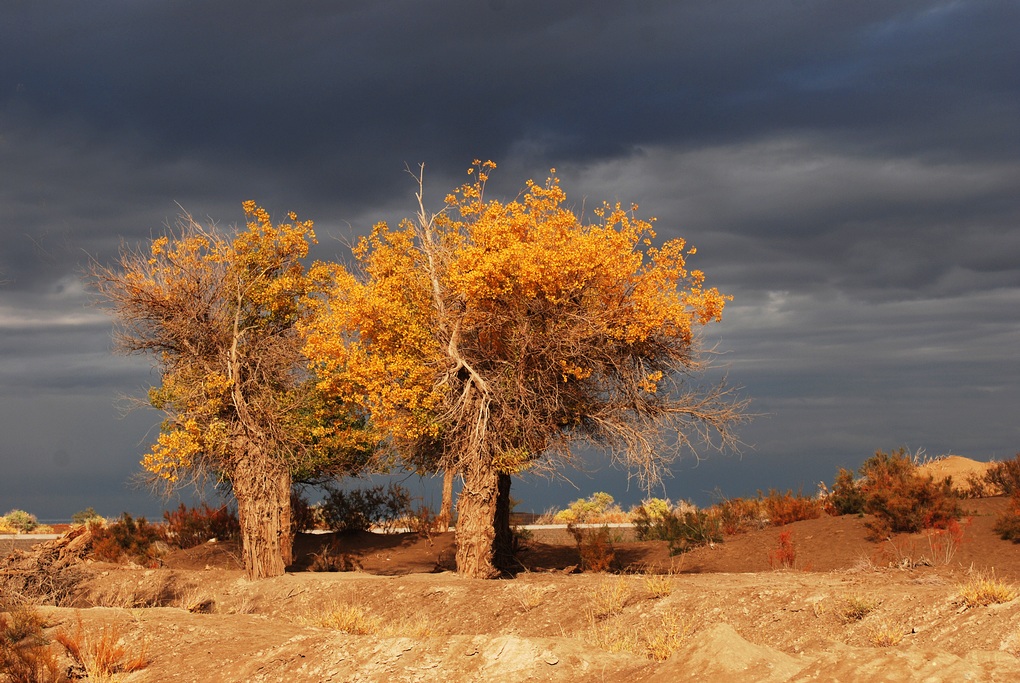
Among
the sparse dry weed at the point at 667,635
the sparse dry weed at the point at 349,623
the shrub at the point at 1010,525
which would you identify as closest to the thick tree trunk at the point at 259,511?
the sparse dry weed at the point at 349,623

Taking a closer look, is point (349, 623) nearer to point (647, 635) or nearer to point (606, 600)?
point (606, 600)

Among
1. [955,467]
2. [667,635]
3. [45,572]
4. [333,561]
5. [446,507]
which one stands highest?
[955,467]

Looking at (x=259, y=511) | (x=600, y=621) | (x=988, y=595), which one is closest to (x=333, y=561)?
(x=259, y=511)

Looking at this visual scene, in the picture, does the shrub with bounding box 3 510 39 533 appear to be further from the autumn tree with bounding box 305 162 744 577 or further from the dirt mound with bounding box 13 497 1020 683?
the autumn tree with bounding box 305 162 744 577

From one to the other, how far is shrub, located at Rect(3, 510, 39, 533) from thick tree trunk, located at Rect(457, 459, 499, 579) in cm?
2905

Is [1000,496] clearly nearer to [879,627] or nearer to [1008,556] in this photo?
[1008,556]

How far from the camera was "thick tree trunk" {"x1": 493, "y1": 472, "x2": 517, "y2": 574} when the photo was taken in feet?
71.7

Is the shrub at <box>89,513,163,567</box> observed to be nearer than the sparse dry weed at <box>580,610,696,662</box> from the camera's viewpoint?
No

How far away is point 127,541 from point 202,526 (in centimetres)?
239

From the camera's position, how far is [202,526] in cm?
3216

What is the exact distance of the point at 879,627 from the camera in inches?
539

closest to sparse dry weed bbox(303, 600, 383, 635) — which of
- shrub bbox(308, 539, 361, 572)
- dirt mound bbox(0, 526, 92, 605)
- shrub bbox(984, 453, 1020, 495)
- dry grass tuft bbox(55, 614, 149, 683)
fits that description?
dry grass tuft bbox(55, 614, 149, 683)

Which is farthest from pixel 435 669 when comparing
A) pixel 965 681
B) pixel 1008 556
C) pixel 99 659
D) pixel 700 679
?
pixel 1008 556

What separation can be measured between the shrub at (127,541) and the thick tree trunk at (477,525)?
11.6 metres
